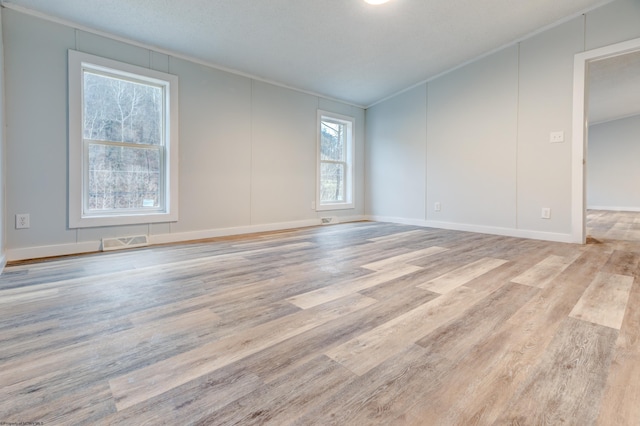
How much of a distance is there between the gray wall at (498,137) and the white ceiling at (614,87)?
531 mm

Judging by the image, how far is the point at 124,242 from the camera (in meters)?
3.09

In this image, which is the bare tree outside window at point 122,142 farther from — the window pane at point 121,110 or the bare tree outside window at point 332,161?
the bare tree outside window at point 332,161

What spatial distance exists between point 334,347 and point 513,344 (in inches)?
27.8

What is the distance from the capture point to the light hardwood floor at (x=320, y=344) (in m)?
→ 0.84

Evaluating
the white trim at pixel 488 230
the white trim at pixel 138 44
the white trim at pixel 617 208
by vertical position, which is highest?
the white trim at pixel 138 44

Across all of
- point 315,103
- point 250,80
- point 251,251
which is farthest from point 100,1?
point 315,103

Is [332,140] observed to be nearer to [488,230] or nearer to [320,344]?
[488,230]

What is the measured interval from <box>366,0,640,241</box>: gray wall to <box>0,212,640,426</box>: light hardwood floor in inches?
60.7

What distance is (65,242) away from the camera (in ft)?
9.25

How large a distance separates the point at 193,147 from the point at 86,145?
3.31 feet

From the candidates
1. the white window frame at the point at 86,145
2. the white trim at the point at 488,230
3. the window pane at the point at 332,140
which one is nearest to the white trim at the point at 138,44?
the white window frame at the point at 86,145

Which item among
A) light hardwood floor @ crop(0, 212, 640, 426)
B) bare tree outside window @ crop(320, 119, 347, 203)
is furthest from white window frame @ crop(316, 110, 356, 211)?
light hardwood floor @ crop(0, 212, 640, 426)

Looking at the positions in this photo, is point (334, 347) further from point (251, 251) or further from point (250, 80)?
point (250, 80)

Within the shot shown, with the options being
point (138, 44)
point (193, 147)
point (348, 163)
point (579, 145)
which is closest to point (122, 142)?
point (193, 147)
